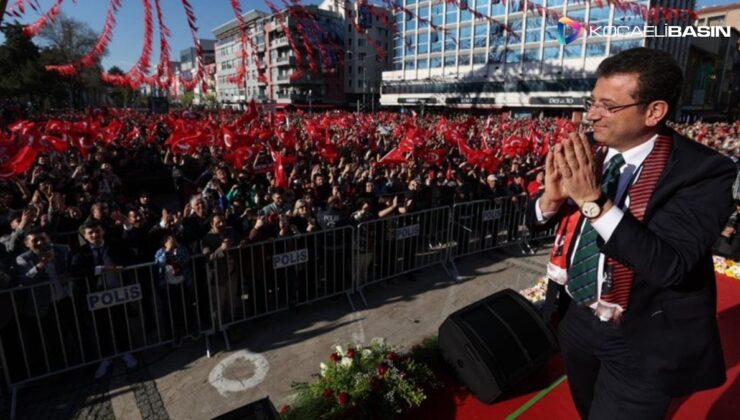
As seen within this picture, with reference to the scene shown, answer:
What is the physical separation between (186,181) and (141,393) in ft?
25.0

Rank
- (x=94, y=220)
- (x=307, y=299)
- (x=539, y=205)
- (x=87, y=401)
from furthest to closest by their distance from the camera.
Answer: (x=307, y=299)
(x=94, y=220)
(x=87, y=401)
(x=539, y=205)

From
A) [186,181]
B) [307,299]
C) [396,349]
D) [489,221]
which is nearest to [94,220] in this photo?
[307,299]

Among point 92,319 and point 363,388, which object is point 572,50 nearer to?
point 363,388

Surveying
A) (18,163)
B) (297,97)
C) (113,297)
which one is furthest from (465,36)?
(113,297)

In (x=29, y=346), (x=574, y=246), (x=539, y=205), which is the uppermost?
(x=539, y=205)

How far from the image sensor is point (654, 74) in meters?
1.74

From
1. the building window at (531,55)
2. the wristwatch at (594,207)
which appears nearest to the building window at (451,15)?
the building window at (531,55)

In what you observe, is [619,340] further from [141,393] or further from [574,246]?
[141,393]

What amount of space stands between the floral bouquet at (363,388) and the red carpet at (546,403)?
24 cm

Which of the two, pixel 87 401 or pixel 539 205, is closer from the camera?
pixel 539 205

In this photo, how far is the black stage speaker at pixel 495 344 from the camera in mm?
3703

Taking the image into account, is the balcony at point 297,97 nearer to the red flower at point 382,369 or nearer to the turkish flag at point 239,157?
the turkish flag at point 239,157

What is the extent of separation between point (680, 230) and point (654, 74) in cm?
67

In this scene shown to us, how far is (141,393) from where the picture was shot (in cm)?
470
